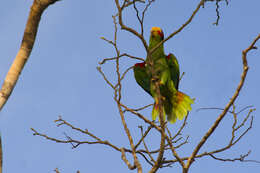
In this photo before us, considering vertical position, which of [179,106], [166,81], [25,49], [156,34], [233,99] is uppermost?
[156,34]

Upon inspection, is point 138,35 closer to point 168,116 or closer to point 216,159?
point 216,159

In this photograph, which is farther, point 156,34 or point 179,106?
point 179,106

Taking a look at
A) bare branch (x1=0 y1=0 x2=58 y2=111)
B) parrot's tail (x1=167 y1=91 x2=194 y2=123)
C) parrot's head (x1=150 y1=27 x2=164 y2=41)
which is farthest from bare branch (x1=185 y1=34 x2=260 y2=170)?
parrot's head (x1=150 y1=27 x2=164 y2=41)

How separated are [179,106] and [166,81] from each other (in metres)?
0.40

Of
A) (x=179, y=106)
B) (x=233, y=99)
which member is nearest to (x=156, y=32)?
(x=179, y=106)

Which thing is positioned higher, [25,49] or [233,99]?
[25,49]

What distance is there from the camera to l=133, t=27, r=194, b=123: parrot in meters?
4.76

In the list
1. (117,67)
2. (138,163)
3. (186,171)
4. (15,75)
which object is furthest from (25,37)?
(186,171)

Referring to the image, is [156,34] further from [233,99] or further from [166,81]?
[233,99]

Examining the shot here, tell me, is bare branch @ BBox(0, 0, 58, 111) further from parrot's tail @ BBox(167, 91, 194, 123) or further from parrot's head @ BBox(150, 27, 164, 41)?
parrot's tail @ BBox(167, 91, 194, 123)

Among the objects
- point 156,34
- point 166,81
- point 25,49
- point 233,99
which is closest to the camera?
point 233,99

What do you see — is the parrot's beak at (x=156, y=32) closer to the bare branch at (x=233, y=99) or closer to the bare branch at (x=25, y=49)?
the bare branch at (x=25, y=49)

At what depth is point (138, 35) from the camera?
8.82 feet

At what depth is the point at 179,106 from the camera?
15.9ft
